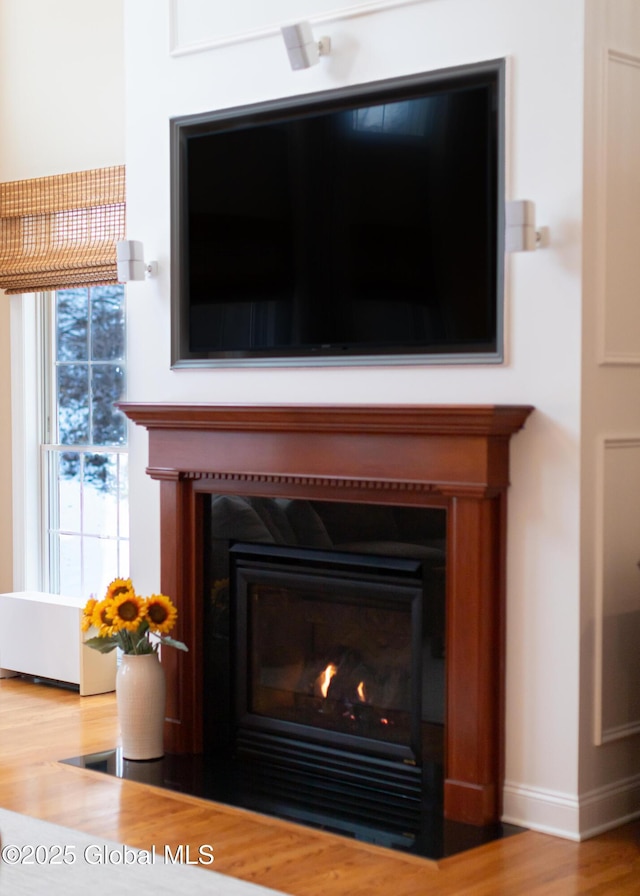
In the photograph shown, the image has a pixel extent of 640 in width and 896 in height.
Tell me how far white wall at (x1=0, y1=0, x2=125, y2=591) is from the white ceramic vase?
1969 mm

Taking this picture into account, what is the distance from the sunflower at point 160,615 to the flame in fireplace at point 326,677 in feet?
1.83

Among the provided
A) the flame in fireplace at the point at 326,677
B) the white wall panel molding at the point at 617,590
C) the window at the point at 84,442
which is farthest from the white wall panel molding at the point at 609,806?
the window at the point at 84,442

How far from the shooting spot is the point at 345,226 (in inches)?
162

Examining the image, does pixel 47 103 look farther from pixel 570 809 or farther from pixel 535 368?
pixel 570 809

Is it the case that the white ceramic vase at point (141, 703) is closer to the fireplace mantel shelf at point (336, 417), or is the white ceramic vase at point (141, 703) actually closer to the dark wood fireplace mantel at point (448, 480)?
the dark wood fireplace mantel at point (448, 480)

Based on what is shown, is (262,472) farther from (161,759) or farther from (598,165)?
(598,165)

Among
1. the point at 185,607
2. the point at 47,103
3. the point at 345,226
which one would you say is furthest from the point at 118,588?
the point at 47,103

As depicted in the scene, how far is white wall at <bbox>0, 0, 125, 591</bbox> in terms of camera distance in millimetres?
5488

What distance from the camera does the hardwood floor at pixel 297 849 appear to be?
10.6 feet

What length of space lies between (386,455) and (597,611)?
80 cm

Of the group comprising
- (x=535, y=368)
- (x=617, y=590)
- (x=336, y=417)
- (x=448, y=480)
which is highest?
(x=535, y=368)

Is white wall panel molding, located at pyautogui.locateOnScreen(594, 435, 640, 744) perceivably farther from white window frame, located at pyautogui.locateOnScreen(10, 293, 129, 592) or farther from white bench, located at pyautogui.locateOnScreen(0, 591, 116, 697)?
white window frame, located at pyautogui.locateOnScreen(10, 293, 129, 592)

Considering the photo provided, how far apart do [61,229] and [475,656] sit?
9.85 feet

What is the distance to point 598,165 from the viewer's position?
3.61m
